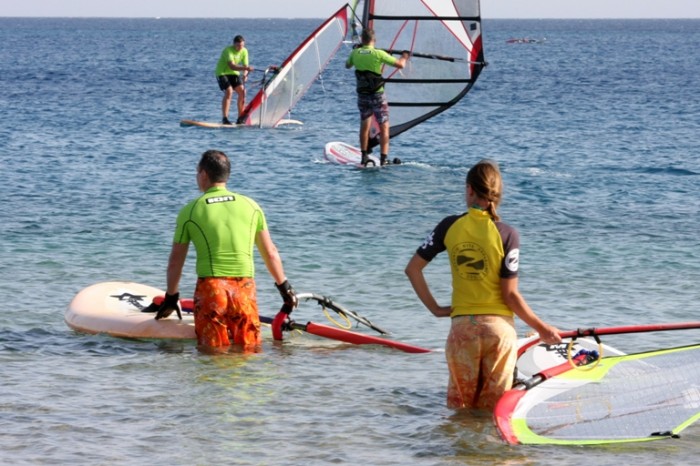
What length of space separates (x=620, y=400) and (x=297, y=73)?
55.2 ft

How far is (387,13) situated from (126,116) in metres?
12.0

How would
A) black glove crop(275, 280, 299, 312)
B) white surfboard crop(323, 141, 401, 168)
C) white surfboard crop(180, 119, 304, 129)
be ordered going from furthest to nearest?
white surfboard crop(180, 119, 304, 129) → white surfboard crop(323, 141, 401, 168) → black glove crop(275, 280, 299, 312)

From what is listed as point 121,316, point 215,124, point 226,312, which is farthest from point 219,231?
point 215,124

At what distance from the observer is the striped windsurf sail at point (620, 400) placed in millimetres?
6371

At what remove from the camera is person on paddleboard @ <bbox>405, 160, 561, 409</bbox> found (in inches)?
234

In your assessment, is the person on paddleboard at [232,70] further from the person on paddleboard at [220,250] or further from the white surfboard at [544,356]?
the white surfboard at [544,356]

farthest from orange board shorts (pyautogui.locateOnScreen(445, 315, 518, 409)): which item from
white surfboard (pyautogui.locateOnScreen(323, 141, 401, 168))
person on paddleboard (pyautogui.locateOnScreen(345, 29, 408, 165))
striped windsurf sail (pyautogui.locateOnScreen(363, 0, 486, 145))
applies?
striped windsurf sail (pyautogui.locateOnScreen(363, 0, 486, 145))

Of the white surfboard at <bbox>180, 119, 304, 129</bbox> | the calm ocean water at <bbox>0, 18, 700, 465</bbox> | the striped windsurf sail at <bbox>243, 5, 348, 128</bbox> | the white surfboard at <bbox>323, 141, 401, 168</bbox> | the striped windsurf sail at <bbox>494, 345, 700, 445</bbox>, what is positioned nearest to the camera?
the striped windsurf sail at <bbox>494, 345, 700, 445</bbox>

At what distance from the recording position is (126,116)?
94.8 ft

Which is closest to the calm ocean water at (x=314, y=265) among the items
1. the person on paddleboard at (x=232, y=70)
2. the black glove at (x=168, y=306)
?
the black glove at (x=168, y=306)

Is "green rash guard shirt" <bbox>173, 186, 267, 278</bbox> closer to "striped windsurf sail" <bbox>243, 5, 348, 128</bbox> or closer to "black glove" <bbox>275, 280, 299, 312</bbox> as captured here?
"black glove" <bbox>275, 280, 299, 312</bbox>

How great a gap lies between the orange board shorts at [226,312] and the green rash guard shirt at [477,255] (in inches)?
76.6

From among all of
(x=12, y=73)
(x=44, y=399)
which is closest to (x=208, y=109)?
(x=12, y=73)

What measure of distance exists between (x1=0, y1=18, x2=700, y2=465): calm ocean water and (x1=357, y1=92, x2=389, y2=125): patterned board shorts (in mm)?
875
